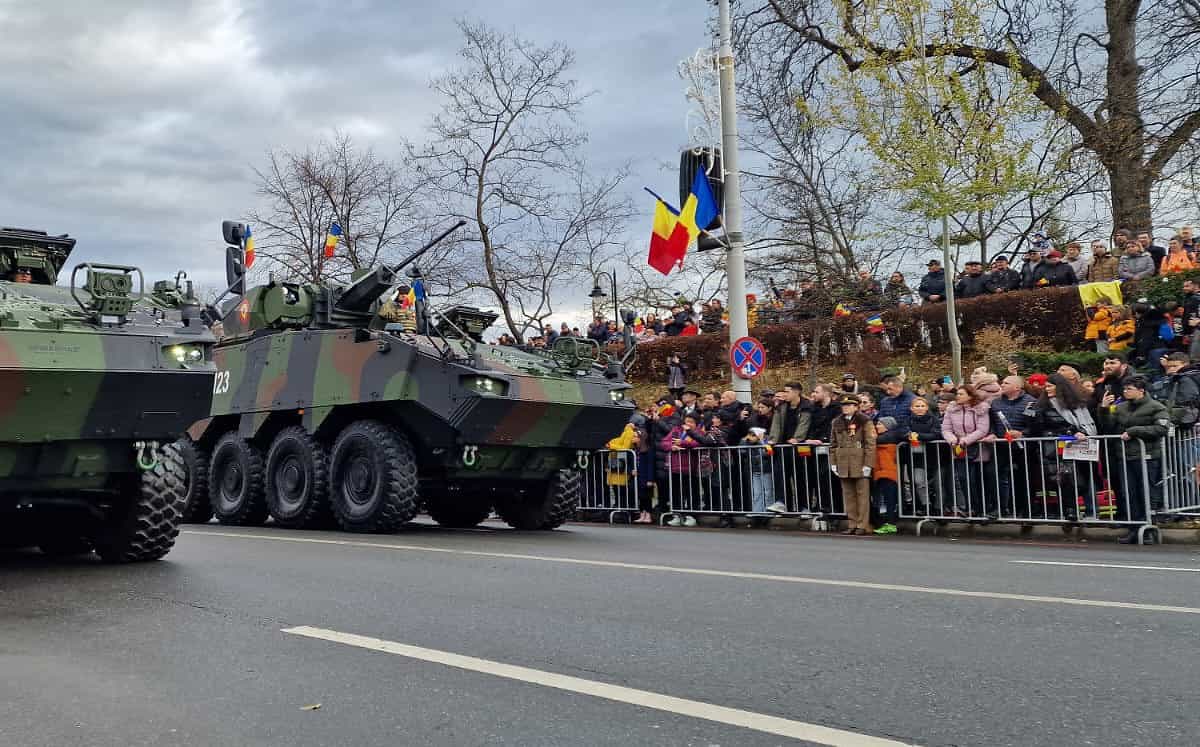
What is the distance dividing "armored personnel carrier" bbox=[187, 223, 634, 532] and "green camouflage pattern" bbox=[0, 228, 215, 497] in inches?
114

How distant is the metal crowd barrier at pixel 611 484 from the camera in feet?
53.0

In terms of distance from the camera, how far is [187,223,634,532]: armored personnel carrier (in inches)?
A: 483

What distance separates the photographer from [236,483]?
15.0m

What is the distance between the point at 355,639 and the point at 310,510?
8.20m

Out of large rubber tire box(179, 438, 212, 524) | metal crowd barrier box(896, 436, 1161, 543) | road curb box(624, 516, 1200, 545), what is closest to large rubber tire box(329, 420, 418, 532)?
large rubber tire box(179, 438, 212, 524)

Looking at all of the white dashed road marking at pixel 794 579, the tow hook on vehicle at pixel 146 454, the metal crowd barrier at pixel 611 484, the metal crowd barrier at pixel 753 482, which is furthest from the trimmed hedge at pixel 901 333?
the tow hook on vehicle at pixel 146 454

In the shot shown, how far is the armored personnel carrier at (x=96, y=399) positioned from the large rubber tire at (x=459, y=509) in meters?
5.78

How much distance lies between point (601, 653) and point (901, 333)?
1796cm

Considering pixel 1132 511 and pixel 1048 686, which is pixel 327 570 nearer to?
pixel 1048 686

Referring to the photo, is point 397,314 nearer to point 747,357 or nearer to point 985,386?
point 747,357

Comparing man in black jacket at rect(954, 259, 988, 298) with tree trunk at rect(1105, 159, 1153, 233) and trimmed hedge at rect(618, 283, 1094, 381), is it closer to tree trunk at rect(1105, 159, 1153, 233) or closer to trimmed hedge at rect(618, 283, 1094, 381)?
A: trimmed hedge at rect(618, 283, 1094, 381)

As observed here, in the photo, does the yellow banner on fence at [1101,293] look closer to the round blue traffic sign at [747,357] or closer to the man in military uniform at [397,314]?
the round blue traffic sign at [747,357]

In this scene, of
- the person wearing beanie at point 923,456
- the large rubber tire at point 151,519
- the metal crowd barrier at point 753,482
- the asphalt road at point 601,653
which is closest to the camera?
the asphalt road at point 601,653

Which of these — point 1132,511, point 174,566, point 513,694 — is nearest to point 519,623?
point 513,694
